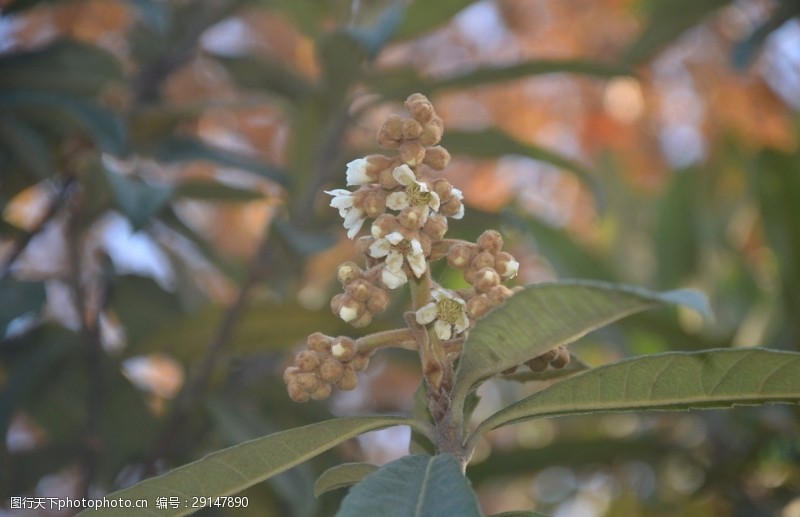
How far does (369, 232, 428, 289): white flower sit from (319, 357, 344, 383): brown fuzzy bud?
0.09 metres

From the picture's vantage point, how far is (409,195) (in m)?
0.85

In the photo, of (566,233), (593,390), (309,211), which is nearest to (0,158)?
(309,211)

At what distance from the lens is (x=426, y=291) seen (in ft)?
2.82

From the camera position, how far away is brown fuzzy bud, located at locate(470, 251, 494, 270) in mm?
856

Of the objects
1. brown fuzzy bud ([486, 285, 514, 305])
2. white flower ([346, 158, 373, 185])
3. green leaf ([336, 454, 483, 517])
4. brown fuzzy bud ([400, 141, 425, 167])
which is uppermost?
brown fuzzy bud ([400, 141, 425, 167])

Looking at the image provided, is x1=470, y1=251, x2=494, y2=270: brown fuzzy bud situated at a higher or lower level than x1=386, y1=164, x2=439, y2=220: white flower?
lower

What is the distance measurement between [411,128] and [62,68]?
130 centimetres

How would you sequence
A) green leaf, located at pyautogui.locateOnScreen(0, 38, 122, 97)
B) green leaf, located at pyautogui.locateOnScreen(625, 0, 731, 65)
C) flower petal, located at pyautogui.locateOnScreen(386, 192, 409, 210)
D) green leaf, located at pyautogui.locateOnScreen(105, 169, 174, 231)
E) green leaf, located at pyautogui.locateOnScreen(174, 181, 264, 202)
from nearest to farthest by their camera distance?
flower petal, located at pyautogui.locateOnScreen(386, 192, 409, 210)
green leaf, located at pyautogui.locateOnScreen(105, 169, 174, 231)
green leaf, located at pyautogui.locateOnScreen(0, 38, 122, 97)
green leaf, located at pyautogui.locateOnScreen(174, 181, 264, 202)
green leaf, located at pyautogui.locateOnScreen(625, 0, 731, 65)

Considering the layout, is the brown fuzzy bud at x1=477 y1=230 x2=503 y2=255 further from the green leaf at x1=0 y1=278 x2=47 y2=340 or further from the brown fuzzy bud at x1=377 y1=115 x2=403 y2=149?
the green leaf at x1=0 y1=278 x2=47 y2=340

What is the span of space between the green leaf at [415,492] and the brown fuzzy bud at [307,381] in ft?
0.32

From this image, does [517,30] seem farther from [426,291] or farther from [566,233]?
[426,291]

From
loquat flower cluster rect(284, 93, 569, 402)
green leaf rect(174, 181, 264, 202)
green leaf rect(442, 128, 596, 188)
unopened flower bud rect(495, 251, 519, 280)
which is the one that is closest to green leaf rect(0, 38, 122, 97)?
green leaf rect(174, 181, 264, 202)

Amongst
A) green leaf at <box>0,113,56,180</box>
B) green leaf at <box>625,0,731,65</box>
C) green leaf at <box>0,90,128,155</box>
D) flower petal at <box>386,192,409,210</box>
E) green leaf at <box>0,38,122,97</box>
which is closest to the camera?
flower petal at <box>386,192,409,210</box>

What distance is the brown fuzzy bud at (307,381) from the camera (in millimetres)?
850
